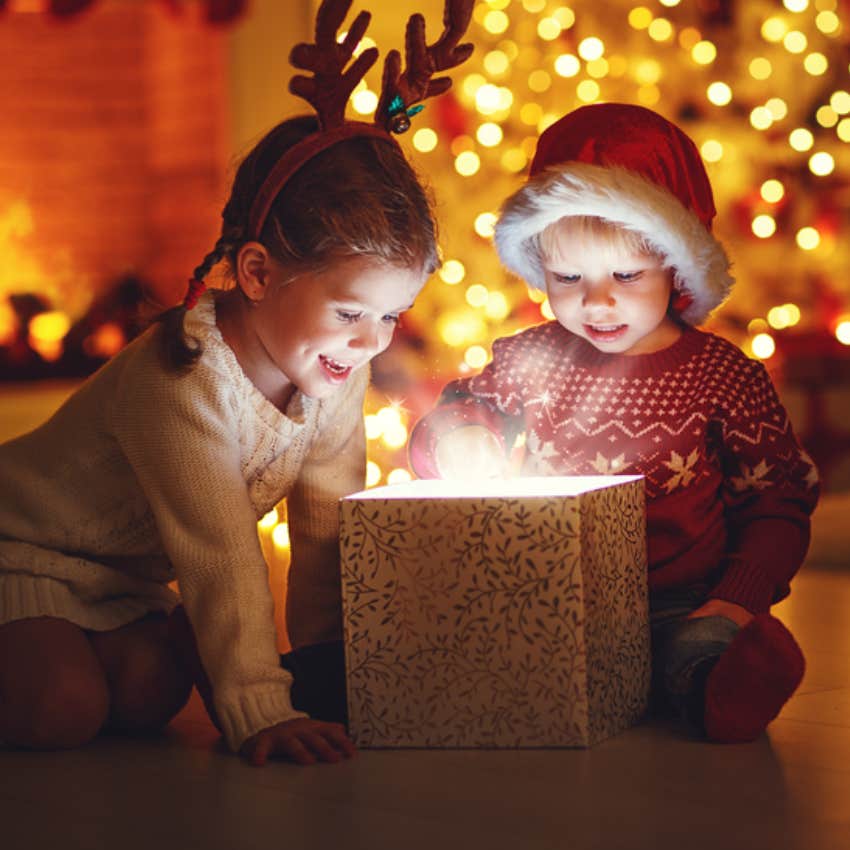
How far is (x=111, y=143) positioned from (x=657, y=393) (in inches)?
101

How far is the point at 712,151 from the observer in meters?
2.91

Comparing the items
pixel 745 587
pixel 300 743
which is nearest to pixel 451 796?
pixel 300 743

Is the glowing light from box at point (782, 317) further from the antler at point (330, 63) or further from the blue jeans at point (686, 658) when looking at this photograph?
the antler at point (330, 63)

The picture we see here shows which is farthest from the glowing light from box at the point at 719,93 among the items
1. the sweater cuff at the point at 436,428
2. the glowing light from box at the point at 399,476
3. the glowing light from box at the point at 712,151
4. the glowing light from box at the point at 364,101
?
the sweater cuff at the point at 436,428

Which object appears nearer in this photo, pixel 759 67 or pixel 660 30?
pixel 660 30

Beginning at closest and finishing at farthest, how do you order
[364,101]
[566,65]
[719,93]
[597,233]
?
[597,233], [364,101], [566,65], [719,93]

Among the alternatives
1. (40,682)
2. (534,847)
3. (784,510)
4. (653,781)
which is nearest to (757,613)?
(784,510)

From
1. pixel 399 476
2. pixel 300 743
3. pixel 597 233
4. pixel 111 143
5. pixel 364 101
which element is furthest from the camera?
pixel 111 143

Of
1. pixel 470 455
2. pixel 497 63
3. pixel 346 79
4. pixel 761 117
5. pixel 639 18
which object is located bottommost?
pixel 470 455

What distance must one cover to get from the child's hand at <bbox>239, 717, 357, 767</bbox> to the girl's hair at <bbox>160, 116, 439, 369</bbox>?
1.09ft

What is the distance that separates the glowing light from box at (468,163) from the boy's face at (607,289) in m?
1.31

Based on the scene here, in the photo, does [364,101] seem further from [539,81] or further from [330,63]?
[330,63]

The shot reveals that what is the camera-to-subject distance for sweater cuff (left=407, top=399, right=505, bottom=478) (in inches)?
58.7

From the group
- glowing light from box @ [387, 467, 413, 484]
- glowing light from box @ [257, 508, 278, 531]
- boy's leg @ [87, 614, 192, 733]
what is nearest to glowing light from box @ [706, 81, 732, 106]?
glowing light from box @ [387, 467, 413, 484]
